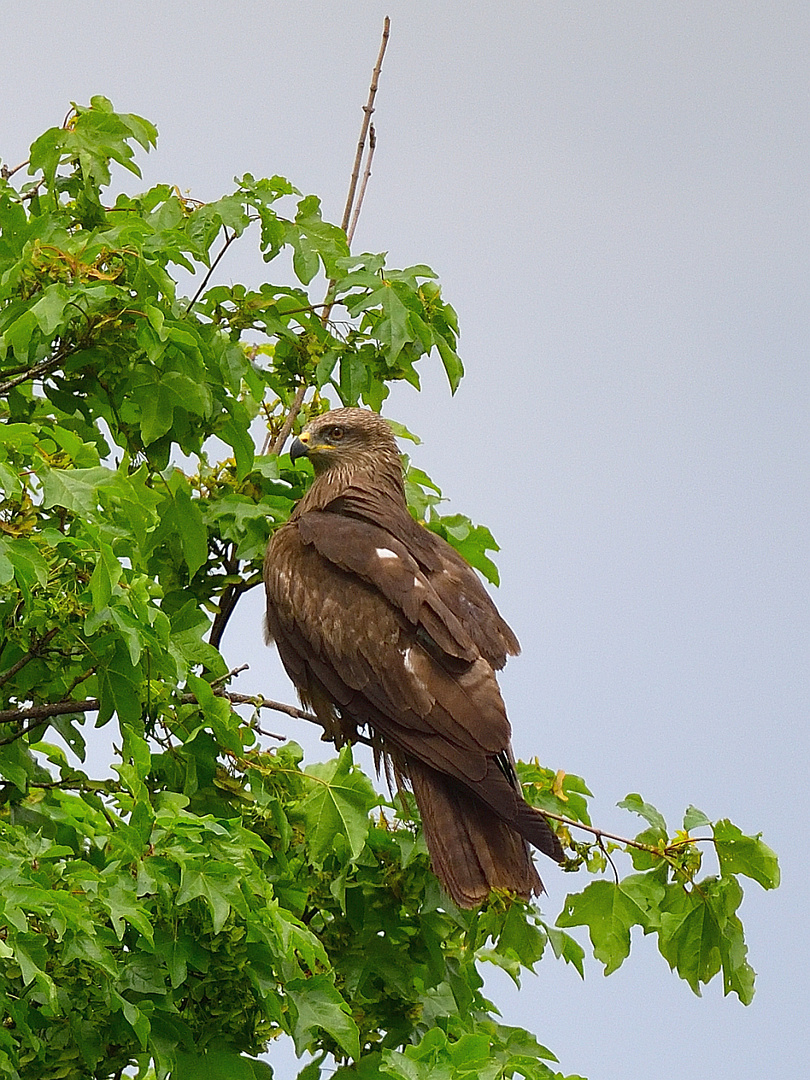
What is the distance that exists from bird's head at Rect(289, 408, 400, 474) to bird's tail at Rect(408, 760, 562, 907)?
111 centimetres

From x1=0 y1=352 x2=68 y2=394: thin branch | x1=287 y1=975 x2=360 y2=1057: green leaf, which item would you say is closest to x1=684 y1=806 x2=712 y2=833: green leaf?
x1=287 y1=975 x2=360 y2=1057: green leaf

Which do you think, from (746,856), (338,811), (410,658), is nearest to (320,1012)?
(338,811)

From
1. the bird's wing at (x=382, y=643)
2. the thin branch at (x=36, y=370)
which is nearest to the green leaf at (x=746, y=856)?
the bird's wing at (x=382, y=643)

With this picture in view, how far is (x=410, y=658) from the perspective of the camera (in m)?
4.01

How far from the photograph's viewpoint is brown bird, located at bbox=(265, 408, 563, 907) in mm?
3693

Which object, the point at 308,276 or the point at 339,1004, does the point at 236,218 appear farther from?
the point at 339,1004

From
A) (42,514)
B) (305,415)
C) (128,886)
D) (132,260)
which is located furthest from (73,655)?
(305,415)

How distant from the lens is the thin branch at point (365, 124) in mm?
4512

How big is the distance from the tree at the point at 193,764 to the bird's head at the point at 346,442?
0.09 meters

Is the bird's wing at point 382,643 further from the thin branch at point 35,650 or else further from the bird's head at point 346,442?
the thin branch at point 35,650

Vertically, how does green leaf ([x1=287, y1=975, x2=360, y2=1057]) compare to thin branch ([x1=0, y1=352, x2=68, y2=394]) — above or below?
below

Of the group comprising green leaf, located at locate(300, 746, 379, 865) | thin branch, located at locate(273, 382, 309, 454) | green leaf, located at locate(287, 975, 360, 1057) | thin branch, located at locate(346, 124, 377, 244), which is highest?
thin branch, located at locate(346, 124, 377, 244)

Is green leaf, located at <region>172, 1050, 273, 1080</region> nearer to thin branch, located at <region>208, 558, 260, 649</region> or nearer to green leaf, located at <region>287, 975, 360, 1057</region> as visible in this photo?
green leaf, located at <region>287, 975, 360, 1057</region>

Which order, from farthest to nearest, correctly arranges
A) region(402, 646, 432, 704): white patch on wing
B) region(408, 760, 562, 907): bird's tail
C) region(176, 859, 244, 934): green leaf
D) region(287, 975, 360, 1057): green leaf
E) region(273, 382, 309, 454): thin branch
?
region(273, 382, 309, 454): thin branch
region(402, 646, 432, 704): white patch on wing
region(408, 760, 562, 907): bird's tail
region(287, 975, 360, 1057): green leaf
region(176, 859, 244, 934): green leaf
